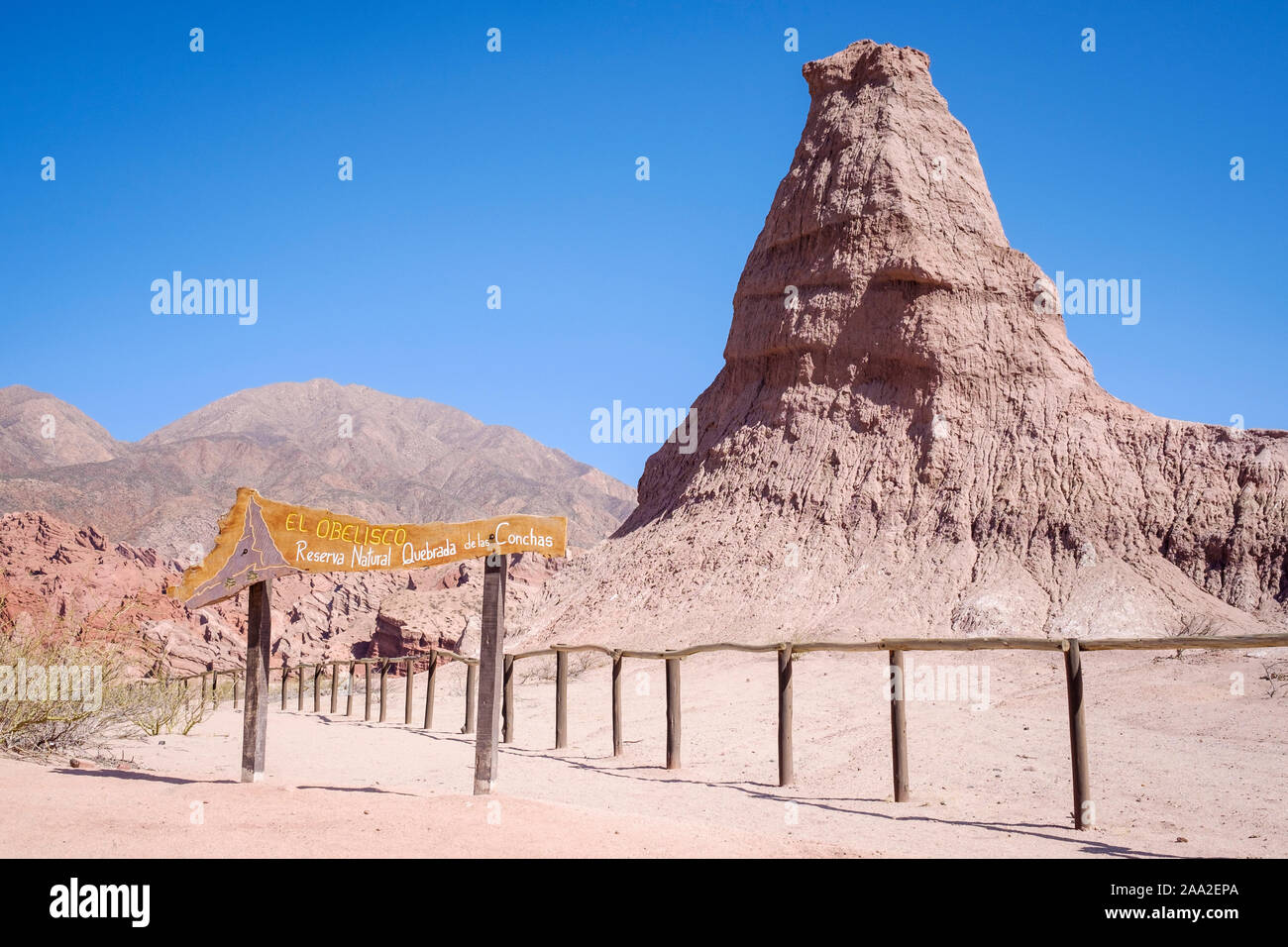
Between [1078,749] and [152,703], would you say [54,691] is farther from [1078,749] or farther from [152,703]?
[1078,749]

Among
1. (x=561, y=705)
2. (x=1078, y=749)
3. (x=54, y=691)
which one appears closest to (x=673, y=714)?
(x=561, y=705)

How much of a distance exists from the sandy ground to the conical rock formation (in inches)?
139

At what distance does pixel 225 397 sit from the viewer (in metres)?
166

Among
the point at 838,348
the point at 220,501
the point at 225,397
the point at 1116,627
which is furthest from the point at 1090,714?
the point at 225,397

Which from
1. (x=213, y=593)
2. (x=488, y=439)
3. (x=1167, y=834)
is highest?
(x=488, y=439)

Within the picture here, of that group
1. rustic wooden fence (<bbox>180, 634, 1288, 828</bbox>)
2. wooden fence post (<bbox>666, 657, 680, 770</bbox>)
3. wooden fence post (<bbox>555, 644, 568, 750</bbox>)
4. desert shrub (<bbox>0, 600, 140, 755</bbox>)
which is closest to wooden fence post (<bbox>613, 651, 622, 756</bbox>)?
rustic wooden fence (<bbox>180, 634, 1288, 828</bbox>)

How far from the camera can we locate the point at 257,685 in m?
8.90

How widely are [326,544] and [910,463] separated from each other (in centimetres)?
1706

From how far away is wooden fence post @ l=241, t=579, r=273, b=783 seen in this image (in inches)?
343

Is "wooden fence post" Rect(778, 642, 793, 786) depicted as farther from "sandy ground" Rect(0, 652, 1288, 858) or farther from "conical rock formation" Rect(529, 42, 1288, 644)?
"conical rock formation" Rect(529, 42, 1288, 644)
